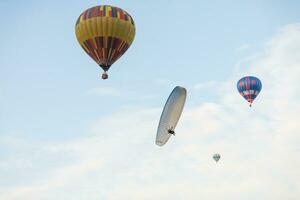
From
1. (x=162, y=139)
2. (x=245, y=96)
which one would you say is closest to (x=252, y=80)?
(x=245, y=96)

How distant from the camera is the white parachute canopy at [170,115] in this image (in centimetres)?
3997

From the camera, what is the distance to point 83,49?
60.5m

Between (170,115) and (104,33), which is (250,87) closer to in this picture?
(104,33)

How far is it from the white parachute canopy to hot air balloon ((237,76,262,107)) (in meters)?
53.4

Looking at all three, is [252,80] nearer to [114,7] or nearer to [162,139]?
[114,7]

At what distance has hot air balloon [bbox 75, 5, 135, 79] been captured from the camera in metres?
57.1

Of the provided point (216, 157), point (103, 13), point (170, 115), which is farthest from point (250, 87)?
point (170, 115)

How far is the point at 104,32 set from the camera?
57.2 metres

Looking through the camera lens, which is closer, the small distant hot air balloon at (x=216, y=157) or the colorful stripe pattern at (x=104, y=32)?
the colorful stripe pattern at (x=104, y=32)

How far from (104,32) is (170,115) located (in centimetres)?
2068

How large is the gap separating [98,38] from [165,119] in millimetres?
21081

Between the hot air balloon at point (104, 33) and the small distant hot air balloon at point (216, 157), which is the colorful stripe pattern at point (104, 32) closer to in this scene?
the hot air balloon at point (104, 33)

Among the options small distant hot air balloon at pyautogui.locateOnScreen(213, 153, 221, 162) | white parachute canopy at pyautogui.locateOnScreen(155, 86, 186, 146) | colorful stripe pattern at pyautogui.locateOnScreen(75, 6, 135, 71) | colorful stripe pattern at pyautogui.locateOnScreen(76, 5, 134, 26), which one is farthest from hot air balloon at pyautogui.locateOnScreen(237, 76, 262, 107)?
white parachute canopy at pyautogui.locateOnScreen(155, 86, 186, 146)

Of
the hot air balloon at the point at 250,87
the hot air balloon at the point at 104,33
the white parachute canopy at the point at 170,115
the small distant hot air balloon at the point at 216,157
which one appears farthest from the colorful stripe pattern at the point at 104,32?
the small distant hot air balloon at the point at 216,157
